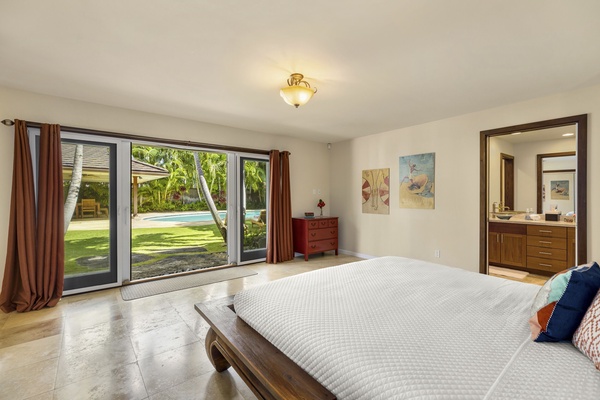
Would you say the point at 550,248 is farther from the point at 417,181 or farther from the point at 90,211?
the point at 90,211

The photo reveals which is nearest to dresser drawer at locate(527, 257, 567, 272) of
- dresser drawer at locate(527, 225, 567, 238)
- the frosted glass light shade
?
dresser drawer at locate(527, 225, 567, 238)

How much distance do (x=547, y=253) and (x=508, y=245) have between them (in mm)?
521

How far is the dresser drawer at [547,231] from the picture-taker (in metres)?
4.09

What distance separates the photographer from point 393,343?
1.17 meters

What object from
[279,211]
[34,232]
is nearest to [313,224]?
[279,211]

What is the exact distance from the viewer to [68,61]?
2.48m

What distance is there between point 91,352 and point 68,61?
8.23 ft

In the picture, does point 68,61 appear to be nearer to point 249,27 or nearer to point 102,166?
point 102,166

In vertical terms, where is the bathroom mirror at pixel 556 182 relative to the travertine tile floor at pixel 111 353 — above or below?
above

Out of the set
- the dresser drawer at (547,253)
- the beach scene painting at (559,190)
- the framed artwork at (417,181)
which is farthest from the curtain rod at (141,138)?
the beach scene painting at (559,190)

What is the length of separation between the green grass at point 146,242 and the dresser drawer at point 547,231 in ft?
20.5

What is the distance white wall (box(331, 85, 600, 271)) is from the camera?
3.14 m

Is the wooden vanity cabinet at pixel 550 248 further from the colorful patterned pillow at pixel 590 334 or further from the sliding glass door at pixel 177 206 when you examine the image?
the sliding glass door at pixel 177 206

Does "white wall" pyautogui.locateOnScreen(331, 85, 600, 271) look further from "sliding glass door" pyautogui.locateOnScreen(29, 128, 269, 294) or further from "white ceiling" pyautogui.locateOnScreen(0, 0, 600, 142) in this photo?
"sliding glass door" pyautogui.locateOnScreen(29, 128, 269, 294)
